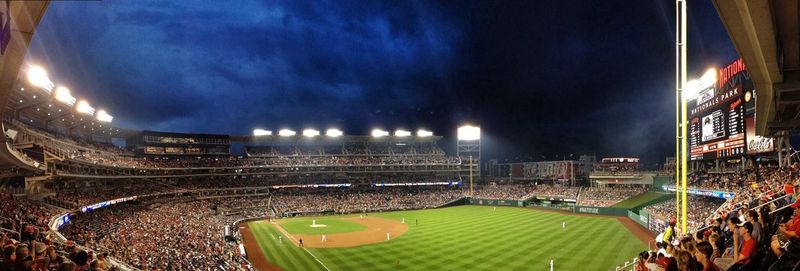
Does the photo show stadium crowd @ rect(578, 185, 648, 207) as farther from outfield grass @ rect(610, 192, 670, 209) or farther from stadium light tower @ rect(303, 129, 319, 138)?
stadium light tower @ rect(303, 129, 319, 138)

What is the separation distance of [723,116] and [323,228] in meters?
40.5

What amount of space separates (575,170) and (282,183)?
62117 mm

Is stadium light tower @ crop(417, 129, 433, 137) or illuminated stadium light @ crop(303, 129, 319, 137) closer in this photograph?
illuminated stadium light @ crop(303, 129, 319, 137)

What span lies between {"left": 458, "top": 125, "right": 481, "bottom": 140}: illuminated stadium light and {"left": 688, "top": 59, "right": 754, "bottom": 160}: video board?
163 feet

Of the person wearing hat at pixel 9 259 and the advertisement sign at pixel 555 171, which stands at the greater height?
the person wearing hat at pixel 9 259

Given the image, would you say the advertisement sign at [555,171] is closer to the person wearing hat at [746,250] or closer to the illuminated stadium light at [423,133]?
the illuminated stadium light at [423,133]

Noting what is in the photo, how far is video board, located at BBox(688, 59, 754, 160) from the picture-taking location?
3538 centimetres

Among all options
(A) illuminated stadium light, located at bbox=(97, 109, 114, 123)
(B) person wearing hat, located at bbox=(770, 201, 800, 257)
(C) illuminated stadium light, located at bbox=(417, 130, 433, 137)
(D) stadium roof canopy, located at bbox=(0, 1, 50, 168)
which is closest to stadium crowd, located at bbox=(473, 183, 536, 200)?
(C) illuminated stadium light, located at bbox=(417, 130, 433, 137)

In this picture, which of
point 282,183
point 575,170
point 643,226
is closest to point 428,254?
point 643,226

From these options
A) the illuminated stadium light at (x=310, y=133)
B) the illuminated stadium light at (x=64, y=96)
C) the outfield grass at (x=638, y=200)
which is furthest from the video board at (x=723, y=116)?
A: the illuminated stadium light at (x=310, y=133)

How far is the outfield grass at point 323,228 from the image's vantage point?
45.2 meters

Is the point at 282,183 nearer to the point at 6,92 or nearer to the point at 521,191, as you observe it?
the point at 521,191

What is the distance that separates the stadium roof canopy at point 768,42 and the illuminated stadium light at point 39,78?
105ft

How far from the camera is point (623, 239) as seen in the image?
121 ft
